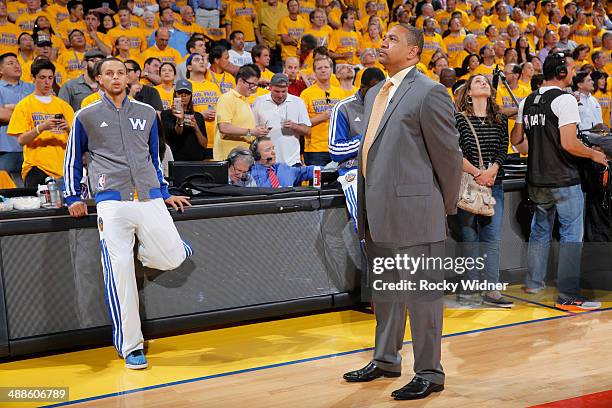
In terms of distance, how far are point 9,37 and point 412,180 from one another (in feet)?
24.1

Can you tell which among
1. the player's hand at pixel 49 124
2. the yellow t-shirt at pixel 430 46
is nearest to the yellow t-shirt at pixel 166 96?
the player's hand at pixel 49 124

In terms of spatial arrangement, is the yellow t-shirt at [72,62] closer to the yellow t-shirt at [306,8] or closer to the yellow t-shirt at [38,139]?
the yellow t-shirt at [38,139]

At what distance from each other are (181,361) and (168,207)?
3.52 ft

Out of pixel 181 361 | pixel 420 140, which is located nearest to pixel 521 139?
pixel 420 140

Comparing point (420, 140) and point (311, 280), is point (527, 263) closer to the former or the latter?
point (311, 280)

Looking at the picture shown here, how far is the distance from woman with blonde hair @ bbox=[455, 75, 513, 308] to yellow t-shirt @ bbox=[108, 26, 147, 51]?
225 inches

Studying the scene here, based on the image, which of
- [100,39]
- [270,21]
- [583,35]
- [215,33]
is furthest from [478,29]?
[100,39]

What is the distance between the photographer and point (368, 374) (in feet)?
15.2

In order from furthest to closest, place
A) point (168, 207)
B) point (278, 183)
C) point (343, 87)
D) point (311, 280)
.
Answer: point (343, 87), point (278, 183), point (311, 280), point (168, 207)

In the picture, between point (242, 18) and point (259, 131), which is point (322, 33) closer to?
point (242, 18)

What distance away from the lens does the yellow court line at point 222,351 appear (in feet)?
15.9

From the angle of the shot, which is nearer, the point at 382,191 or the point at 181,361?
the point at 382,191

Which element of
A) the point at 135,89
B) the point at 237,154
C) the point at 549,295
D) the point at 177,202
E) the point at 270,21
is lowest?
the point at 549,295

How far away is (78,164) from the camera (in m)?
5.19
